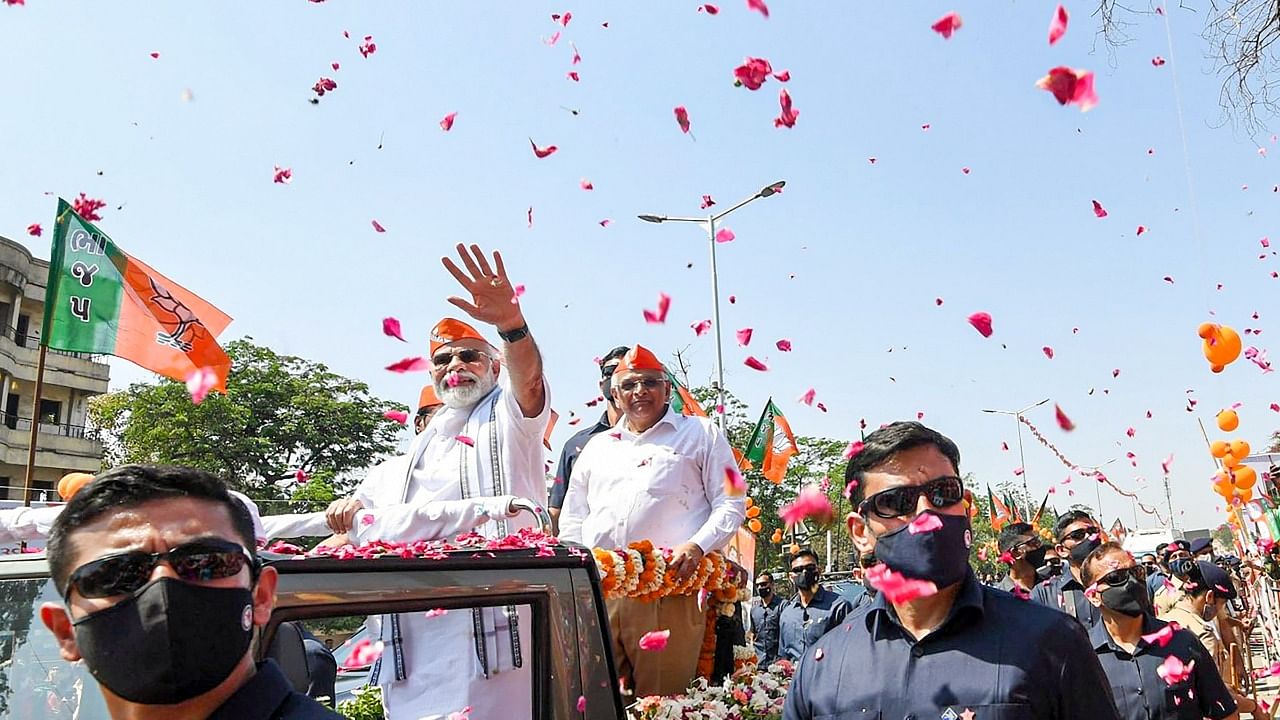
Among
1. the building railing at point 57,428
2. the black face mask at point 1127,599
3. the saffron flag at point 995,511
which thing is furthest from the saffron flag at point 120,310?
the building railing at point 57,428

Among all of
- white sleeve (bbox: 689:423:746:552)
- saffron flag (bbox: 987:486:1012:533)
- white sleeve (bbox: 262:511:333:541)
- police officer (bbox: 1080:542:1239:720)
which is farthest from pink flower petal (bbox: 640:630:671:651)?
saffron flag (bbox: 987:486:1012:533)

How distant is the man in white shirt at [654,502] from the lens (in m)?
4.70

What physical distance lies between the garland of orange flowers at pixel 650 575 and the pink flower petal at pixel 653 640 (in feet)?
0.49

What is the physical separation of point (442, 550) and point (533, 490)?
1.87 meters

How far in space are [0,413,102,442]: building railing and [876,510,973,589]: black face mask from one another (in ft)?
137

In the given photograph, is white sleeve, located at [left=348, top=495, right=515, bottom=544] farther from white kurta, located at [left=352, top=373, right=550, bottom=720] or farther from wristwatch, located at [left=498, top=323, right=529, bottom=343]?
wristwatch, located at [left=498, top=323, right=529, bottom=343]

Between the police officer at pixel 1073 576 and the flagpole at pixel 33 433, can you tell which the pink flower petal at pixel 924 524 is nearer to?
the police officer at pixel 1073 576

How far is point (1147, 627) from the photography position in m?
4.62

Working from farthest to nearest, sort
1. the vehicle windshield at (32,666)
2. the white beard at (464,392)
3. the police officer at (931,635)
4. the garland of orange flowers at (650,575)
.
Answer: the white beard at (464,392)
the garland of orange flowers at (650,575)
the police officer at (931,635)
the vehicle windshield at (32,666)

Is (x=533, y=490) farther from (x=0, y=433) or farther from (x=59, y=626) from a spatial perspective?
(x=0, y=433)

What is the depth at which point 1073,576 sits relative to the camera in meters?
6.57

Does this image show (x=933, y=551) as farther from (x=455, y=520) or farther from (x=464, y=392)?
(x=464, y=392)

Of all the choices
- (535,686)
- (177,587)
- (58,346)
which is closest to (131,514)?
(177,587)

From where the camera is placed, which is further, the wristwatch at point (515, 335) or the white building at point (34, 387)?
the white building at point (34, 387)
